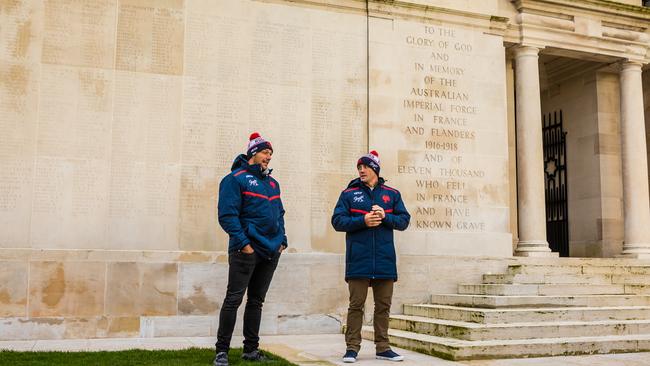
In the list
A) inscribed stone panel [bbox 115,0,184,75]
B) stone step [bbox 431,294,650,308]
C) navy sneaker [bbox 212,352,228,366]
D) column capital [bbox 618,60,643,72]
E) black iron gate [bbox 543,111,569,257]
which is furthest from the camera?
black iron gate [bbox 543,111,569,257]

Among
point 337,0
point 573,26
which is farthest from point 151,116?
point 573,26

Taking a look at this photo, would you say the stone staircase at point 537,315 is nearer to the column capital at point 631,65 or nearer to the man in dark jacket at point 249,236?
the man in dark jacket at point 249,236

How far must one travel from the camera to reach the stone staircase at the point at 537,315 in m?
7.61

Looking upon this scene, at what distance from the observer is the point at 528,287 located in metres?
9.86

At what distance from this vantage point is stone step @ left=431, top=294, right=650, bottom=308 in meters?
9.27

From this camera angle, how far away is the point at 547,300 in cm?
944

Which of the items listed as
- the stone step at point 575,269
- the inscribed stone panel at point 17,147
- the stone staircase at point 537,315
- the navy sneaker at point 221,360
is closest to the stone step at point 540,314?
the stone staircase at point 537,315

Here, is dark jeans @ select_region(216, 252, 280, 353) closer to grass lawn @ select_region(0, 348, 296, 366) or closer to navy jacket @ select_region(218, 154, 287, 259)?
navy jacket @ select_region(218, 154, 287, 259)

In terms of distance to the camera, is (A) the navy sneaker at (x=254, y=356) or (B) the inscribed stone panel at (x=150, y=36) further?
(B) the inscribed stone panel at (x=150, y=36)

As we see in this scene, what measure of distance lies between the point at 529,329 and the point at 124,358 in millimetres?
4693

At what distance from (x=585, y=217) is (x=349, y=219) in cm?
899

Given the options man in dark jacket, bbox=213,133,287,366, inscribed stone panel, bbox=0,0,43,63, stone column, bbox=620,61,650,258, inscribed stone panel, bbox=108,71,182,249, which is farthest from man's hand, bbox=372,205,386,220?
stone column, bbox=620,61,650,258

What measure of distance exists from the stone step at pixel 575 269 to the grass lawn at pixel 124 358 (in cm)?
524

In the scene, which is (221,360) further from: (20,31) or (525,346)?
(20,31)
